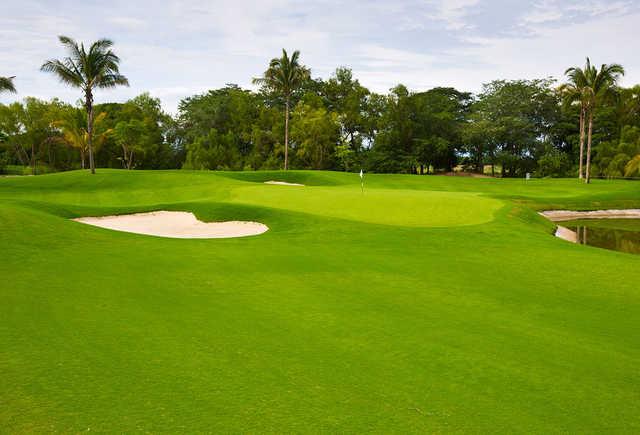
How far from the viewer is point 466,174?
78438mm

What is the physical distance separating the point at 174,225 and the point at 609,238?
20.2 m

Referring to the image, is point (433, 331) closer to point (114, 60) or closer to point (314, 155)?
point (114, 60)

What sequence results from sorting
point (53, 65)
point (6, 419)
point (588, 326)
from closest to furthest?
point (6, 419) < point (588, 326) < point (53, 65)

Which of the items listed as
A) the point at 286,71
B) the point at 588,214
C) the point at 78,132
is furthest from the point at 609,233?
the point at 78,132

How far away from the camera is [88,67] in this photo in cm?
3497

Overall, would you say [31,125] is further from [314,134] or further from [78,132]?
[314,134]

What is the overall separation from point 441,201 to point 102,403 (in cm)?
2223

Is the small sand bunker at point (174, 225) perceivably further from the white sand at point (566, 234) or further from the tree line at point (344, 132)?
the tree line at point (344, 132)

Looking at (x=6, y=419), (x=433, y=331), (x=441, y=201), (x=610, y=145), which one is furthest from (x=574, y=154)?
(x=6, y=419)

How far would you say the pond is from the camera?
21.3 metres

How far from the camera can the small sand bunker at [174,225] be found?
19.7 meters

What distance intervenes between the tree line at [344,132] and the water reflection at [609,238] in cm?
4047

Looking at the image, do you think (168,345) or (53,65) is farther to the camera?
(53,65)

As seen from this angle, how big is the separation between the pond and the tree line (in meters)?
36.8
